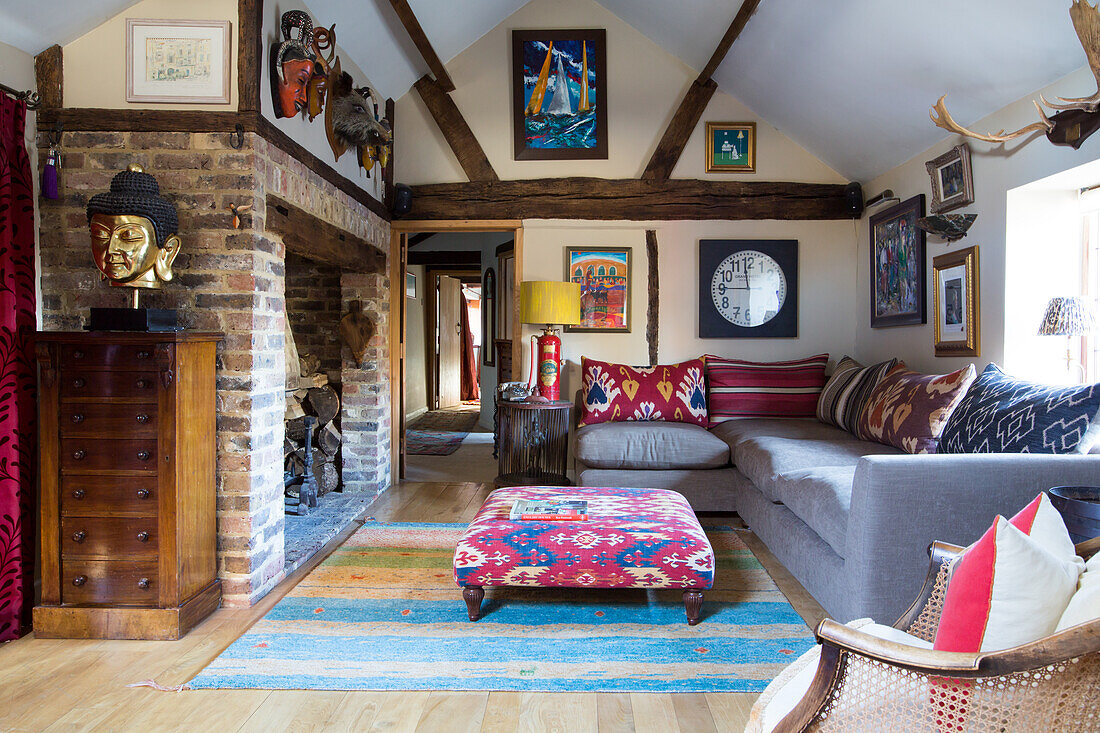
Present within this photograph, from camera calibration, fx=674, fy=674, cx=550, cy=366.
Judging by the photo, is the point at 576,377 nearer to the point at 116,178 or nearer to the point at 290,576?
the point at 290,576

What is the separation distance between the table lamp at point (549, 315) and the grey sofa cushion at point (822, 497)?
5.79 ft

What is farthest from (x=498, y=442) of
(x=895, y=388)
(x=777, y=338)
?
(x=895, y=388)

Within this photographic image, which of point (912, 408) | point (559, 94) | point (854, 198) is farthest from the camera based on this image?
point (559, 94)

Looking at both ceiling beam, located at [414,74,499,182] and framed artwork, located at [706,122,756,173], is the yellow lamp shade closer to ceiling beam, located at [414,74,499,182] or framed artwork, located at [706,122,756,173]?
ceiling beam, located at [414,74,499,182]

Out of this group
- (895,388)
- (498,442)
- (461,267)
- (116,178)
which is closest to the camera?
(116,178)

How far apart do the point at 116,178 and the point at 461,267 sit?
6.32 metres

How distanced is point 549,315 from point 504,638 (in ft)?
7.56

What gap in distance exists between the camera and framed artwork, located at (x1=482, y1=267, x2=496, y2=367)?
764cm

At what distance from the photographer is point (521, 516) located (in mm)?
2703

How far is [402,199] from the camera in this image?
15.6ft

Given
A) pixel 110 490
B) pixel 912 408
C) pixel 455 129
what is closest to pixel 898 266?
pixel 912 408

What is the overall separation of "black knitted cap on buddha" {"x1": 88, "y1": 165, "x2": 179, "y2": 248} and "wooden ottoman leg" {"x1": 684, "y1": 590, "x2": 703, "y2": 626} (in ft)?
7.71

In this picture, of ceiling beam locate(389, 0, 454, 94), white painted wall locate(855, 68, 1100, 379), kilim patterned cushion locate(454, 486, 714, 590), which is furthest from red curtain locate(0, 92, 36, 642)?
white painted wall locate(855, 68, 1100, 379)

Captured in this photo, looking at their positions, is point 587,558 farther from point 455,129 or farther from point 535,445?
point 455,129
